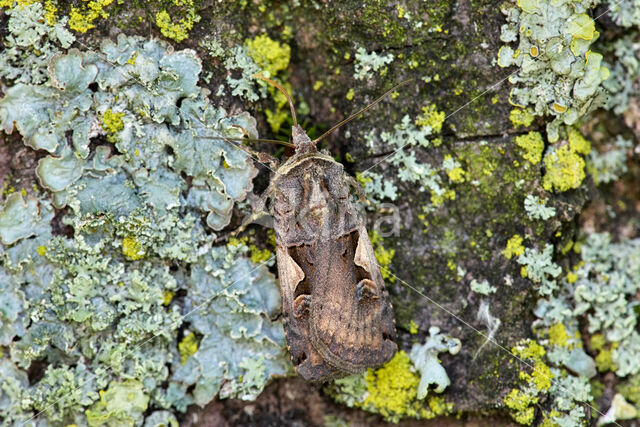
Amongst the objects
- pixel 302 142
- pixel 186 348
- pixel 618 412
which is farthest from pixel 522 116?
pixel 186 348

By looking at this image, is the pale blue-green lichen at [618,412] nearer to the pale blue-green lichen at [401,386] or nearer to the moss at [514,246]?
the pale blue-green lichen at [401,386]

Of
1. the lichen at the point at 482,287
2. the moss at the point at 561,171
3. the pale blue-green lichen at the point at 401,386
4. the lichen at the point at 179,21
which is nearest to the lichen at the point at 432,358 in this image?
the pale blue-green lichen at the point at 401,386

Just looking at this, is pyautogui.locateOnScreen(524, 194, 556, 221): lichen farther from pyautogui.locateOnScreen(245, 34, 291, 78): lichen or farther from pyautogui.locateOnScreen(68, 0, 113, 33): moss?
pyautogui.locateOnScreen(68, 0, 113, 33): moss

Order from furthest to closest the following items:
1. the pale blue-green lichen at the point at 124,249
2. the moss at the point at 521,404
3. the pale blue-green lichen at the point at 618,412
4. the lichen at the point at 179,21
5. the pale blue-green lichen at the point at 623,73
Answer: the pale blue-green lichen at the point at 623,73 → the pale blue-green lichen at the point at 618,412 → the moss at the point at 521,404 → the lichen at the point at 179,21 → the pale blue-green lichen at the point at 124,249

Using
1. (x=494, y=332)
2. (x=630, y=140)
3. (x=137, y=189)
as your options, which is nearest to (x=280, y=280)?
(x=137, y=189)

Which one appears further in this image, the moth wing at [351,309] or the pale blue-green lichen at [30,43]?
the moth wing at [351,309]

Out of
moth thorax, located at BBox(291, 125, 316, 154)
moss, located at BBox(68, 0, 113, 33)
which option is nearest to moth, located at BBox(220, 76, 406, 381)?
moth thorax, located at BBox(291, 125, 316, 154)

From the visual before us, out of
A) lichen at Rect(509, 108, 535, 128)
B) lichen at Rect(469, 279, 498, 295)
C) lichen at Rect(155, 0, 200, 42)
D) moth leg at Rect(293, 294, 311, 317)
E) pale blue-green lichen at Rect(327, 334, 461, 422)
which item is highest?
lichen at Rect(155, 0, 200, 42)
